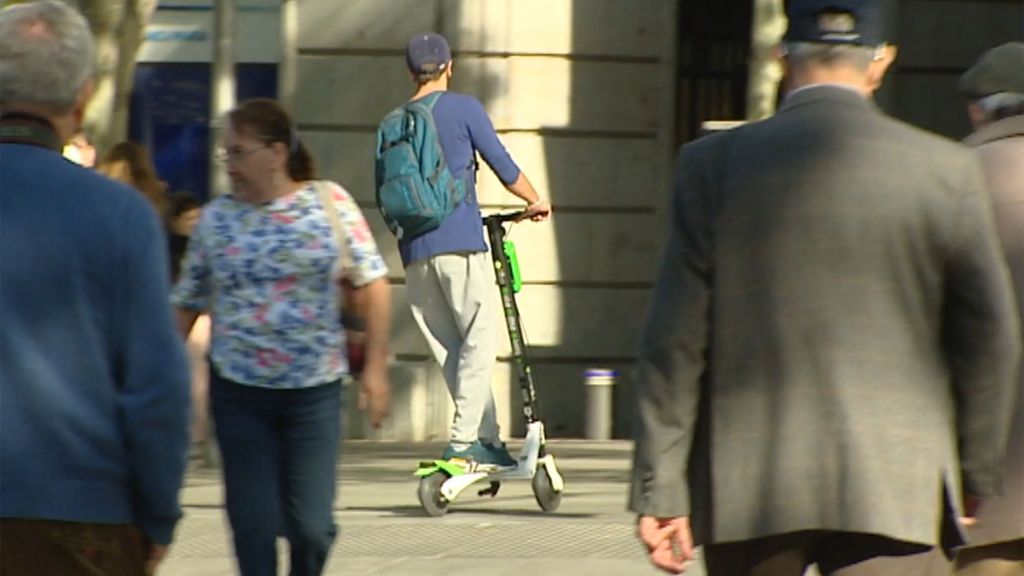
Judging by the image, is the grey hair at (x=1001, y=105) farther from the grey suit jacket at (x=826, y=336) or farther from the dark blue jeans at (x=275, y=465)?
the dark blue jeans at (x=275, y=465)

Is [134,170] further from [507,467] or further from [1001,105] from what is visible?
[1001,105]

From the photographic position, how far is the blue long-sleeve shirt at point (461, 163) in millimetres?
10070

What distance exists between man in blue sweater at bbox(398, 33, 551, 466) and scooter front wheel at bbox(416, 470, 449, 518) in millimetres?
109

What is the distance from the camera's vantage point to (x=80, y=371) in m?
4.20

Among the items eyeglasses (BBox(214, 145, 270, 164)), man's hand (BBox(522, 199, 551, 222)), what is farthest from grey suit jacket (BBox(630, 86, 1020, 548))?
man's hand (BBox(522, 199, 551, 222))

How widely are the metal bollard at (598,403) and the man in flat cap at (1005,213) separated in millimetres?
8740

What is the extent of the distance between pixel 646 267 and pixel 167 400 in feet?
35.9

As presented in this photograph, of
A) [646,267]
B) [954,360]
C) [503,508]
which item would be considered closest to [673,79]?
[646,267]

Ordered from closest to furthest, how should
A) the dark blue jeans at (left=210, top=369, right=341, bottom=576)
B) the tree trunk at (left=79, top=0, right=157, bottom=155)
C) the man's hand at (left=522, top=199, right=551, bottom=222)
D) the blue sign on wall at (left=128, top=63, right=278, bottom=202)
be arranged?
the dark blue jeans at (left=210, top=369, right=341, bottom=576) → the man's hand at (left=522, top=199, right=551, bottom=222) → the tree trunk at (left=79, top=0, right=157, bottom=155) → the blue sign on wall at (left=128, top=63, right=278, bottom=202)

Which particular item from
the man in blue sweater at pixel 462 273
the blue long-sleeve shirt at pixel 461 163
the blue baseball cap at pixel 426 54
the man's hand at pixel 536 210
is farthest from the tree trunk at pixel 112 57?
the man's hand at pixel 536 210

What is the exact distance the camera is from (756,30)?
44.4ft

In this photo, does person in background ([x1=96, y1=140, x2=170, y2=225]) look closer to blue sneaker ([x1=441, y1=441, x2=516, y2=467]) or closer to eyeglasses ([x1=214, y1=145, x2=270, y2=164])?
blue sneaker ([x1=441, y1=441, x2=516, y2=467])

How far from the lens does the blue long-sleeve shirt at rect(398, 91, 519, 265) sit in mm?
10070

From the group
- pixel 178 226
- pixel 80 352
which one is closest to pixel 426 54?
pixel 178 226
